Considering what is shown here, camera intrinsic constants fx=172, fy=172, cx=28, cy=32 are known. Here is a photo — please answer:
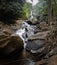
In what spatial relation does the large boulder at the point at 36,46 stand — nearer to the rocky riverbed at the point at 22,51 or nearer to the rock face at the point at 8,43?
the rocky riverbed at the point at 22,51

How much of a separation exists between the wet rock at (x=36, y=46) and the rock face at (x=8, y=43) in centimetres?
115

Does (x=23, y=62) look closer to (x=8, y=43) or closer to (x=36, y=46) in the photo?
(x=8, y=43)

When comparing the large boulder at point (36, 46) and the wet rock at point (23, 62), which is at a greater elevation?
the large boulder at point (36, 46)

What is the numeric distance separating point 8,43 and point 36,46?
2.19 meters

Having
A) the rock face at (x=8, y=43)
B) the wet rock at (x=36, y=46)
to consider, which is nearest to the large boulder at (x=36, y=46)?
the wet rock at (x=36, y=46)

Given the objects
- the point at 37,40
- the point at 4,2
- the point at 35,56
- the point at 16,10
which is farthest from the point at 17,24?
the point at 35,56

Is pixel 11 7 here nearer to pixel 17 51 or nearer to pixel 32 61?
pixel 17 51

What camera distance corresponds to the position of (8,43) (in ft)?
31.7

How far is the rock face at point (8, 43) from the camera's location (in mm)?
9516

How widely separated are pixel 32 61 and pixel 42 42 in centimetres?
226

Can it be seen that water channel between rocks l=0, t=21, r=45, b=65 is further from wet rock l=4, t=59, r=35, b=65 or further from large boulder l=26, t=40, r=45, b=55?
large boulder l=26, t=40, r=45, b=55

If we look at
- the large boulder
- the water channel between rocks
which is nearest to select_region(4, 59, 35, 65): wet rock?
the water channel between rocks

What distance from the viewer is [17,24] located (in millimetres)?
18922

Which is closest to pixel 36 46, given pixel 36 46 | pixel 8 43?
pixel 36 46
